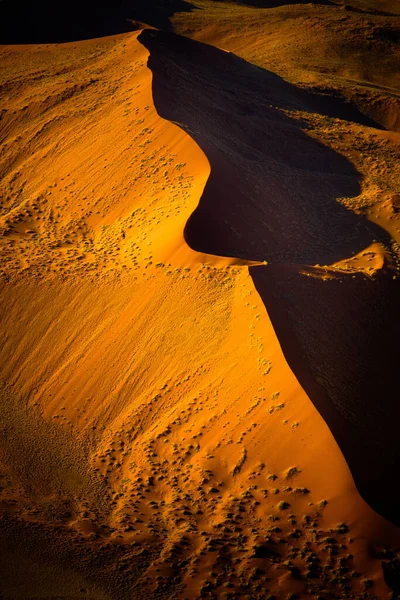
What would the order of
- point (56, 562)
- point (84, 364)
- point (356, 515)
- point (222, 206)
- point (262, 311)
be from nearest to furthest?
point (56, 562)
point (356, 515)
point (262, 311)
point (84, 364)
point (222, 206)

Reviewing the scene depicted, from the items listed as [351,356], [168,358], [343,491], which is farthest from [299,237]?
[343,491]

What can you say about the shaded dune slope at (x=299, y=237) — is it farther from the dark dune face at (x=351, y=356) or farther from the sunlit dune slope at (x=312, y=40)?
the sunlit dune slope at (x=312, y=40)

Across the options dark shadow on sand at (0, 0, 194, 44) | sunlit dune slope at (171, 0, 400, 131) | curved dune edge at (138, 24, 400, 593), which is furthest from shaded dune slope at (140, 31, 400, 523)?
dark shadow on sand at (0, 0, 194, 44)

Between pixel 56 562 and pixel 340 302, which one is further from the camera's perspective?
pixel 340 302

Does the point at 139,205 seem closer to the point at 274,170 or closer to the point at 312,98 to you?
the point at 274,170

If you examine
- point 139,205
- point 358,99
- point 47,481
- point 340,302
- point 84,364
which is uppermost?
point 358,99

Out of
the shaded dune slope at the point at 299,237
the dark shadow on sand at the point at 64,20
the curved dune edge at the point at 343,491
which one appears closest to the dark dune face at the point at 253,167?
the shaded dune slope at the point at 299,237

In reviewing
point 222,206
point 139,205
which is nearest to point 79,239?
point 139,205

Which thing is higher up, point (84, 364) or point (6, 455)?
point (84, 364)
